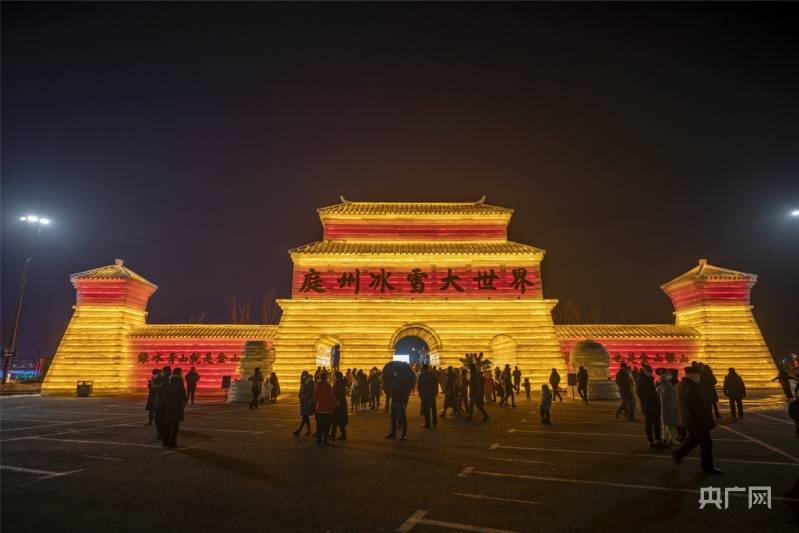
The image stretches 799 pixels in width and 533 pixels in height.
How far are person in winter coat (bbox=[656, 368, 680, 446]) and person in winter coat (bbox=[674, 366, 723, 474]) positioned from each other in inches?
92.8

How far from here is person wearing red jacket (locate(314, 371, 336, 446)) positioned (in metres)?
8.99

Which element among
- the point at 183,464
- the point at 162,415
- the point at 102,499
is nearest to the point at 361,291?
the point at 162,415

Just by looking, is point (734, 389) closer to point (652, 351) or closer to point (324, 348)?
point (652, 351)

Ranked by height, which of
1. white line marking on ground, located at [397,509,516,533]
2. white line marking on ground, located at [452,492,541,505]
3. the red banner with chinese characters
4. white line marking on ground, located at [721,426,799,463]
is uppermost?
the red banner with chinese characters

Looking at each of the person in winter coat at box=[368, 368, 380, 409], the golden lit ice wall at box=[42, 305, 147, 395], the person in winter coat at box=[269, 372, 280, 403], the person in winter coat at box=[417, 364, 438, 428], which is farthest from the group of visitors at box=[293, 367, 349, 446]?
the golden lit ice wall at box=[42, 305, 147, 395]

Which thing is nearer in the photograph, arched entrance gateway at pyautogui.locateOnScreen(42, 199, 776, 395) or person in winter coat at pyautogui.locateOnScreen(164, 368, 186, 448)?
→ person in winter coat at pyautogui.locateOnScreen(164, 368, 186, 448)

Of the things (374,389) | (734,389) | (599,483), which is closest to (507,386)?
(374,389)

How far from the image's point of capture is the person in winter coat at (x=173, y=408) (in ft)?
28.8

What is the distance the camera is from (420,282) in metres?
26.2

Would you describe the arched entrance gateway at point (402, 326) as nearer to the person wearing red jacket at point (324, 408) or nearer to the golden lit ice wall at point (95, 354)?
the golden lit ice wall at point (95, 354)

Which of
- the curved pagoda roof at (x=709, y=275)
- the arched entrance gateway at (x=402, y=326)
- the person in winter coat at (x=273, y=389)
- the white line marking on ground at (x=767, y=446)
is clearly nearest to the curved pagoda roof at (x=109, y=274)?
the arched entrance gateway at (x=402, y=326)

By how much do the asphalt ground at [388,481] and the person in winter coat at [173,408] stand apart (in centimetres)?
43

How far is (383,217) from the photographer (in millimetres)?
29359

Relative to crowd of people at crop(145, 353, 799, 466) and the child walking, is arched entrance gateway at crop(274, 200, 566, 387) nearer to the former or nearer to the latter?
crowd of people at crop(145, 353, 799, 466)
